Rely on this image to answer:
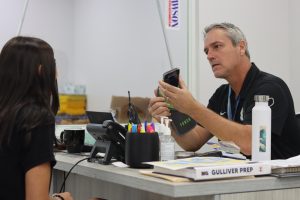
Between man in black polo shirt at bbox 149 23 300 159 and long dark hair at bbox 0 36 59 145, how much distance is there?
0.49 m

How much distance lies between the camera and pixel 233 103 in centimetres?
212

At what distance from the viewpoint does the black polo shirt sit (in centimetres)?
178

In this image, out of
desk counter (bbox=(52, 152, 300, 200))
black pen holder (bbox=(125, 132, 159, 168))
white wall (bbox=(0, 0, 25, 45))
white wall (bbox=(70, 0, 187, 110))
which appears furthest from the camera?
white wall (bbox=(0, 0, 25, 45))

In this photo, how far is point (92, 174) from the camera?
4.69 ft

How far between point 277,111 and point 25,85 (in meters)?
0.99

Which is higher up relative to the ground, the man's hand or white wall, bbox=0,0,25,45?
white wall, bbox=0,0,25,45

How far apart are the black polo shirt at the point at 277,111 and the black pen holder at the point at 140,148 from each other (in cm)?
54

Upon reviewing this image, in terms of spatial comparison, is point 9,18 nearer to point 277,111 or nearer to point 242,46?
point 242,46

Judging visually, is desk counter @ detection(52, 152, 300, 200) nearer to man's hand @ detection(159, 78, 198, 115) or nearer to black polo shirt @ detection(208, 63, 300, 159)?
man's hand @ detection(159, 78, 198, 115)

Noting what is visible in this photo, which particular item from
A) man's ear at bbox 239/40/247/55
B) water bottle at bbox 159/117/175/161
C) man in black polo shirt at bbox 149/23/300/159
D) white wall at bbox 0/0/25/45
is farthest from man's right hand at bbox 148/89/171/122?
white wall at bbox 0/0/25/45

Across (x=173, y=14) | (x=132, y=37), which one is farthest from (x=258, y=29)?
(x=132, y=37)

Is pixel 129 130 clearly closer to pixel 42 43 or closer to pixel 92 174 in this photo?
pixel 92 174

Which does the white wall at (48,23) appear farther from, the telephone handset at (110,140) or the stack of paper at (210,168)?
the stack of paper at (210,168)

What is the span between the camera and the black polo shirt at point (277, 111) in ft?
5.84
